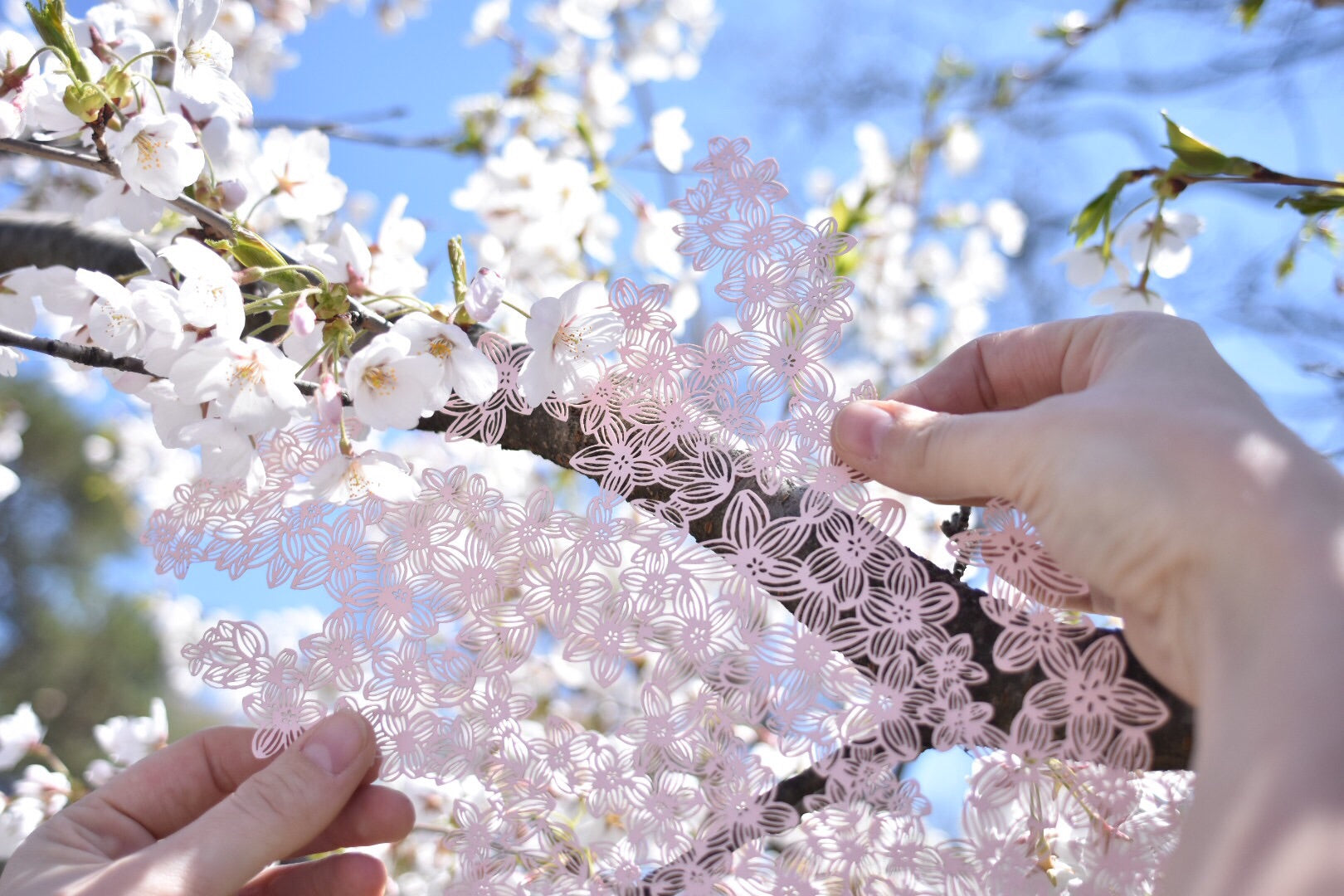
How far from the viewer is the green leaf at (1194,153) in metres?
0.59

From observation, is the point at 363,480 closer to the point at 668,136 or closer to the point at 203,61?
the point at 203,61

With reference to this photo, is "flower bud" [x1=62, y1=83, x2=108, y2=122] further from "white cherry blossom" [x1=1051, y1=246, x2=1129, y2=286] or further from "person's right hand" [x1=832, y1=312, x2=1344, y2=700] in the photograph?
"white cherry blossom" [x1=1051, y1=246, x2=1129, y2=286]

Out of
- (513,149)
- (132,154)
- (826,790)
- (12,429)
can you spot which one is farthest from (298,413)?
(12,429)

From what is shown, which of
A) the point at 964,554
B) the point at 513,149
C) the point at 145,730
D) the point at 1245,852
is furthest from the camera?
the point at 513,149

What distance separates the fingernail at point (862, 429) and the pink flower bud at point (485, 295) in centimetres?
22

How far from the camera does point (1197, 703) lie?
0.38m

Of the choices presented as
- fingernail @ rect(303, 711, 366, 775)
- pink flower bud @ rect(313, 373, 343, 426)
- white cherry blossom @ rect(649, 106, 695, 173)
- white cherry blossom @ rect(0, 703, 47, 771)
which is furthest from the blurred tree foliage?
pink flower bud @ rect(313, 373, 343, 426)

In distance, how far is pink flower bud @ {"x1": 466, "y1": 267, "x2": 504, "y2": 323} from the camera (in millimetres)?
463

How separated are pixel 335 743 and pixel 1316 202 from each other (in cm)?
78

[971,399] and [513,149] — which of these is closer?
[971,399]

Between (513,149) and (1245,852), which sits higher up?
(513,149)

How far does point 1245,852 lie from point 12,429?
324 cm

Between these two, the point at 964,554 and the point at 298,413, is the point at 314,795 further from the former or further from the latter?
the point at 964,554

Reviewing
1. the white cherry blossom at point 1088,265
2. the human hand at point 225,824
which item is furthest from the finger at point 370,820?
the white cherry blossom at point 1088,265
